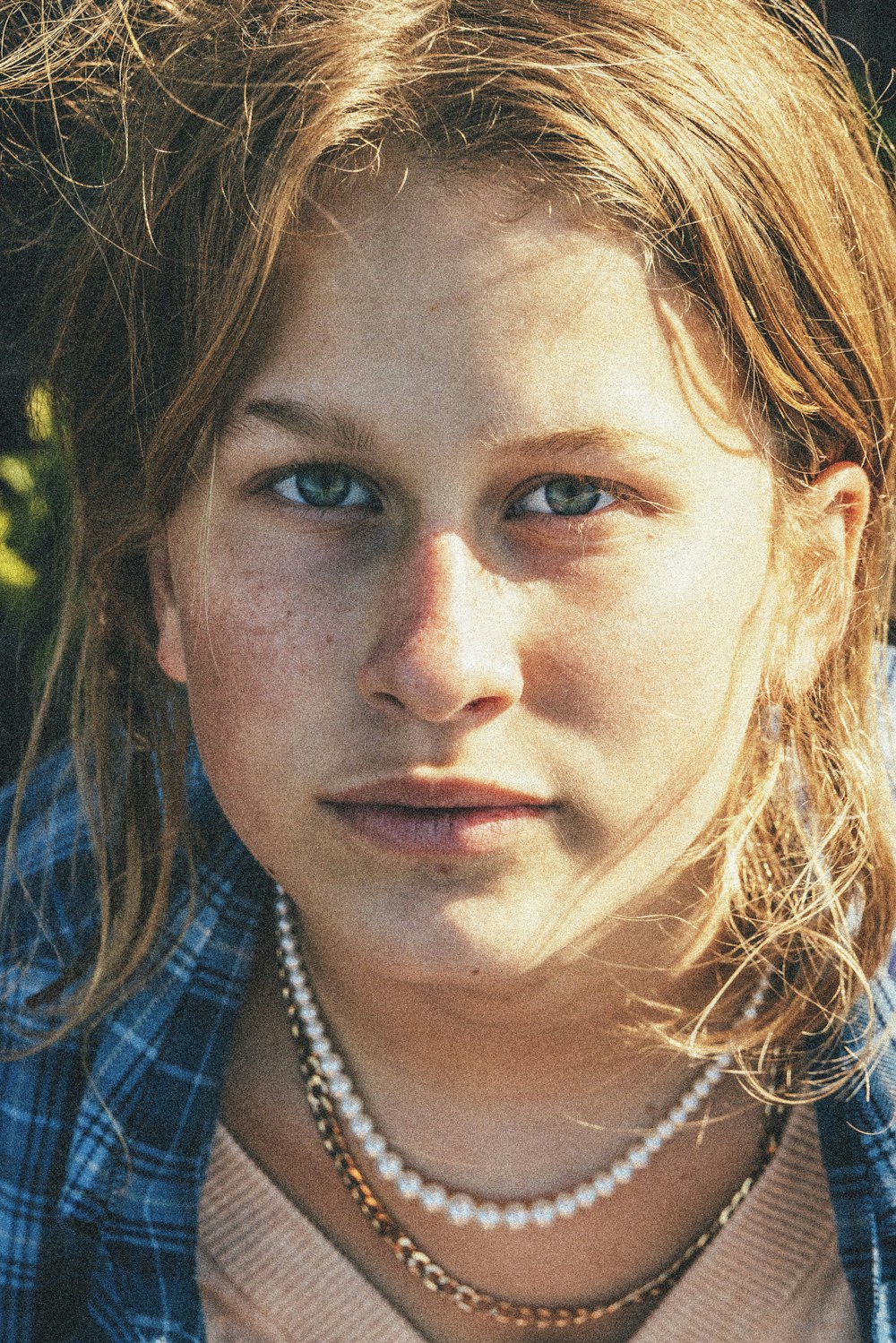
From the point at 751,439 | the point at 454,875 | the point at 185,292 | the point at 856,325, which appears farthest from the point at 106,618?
the point at 856,325

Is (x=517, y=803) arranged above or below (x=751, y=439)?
below

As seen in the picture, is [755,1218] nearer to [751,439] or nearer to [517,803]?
[517,803]

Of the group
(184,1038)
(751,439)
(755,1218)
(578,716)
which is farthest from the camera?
(184,1038)

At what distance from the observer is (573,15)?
1573 mm

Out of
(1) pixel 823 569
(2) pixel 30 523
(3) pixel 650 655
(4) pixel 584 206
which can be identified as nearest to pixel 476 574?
(3) pixel 650 655

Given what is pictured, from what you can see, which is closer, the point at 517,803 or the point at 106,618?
the point at 517,803

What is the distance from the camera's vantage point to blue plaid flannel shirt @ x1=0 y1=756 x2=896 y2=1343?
5.99 ft

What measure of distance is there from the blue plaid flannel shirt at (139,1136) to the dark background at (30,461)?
556mm

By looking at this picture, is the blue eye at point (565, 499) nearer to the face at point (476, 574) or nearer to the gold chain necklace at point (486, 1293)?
the face at point (476, 574)

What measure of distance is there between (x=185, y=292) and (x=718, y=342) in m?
0.62

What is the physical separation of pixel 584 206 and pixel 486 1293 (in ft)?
Result: 4.62

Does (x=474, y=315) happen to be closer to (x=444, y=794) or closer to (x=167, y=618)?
(x=444, y=794)

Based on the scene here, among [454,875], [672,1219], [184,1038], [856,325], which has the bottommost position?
[672,1219]

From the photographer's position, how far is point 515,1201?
1.89 metres
